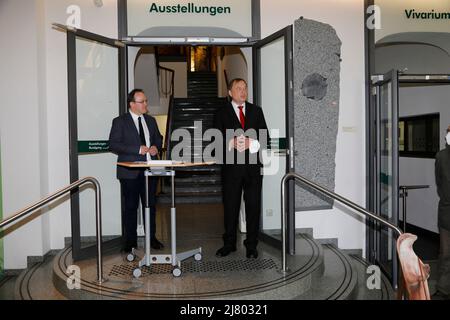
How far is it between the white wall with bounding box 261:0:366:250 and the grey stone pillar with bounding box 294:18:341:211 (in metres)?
0.09

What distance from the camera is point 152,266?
12.7ft

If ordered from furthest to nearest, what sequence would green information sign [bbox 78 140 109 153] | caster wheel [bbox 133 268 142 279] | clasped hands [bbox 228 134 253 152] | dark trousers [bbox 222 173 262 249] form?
1. green information sign [bbox 78 140 109 153]
2. dark trousers [bbox 222 173 262 249]
3. clasped hands [bbox 228 134 253 152]
4. caster wheel [bbox 133 268 142 279]

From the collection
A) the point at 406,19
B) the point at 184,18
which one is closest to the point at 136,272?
the point at 184,18

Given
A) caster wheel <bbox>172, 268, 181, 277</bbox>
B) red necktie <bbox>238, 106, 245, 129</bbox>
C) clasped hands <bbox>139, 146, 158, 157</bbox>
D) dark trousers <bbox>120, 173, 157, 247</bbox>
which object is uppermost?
red necktie <bbox>238, 106, 245, 129</bbox>

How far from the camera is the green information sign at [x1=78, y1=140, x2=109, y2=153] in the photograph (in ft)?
14.1

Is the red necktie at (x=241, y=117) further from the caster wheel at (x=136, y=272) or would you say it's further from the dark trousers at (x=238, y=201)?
the caster wheel at (x=136, y=272)

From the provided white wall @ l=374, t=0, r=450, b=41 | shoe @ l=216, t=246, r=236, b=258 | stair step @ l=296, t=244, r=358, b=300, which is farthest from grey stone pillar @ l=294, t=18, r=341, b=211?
shoe @ l=216, t=246, r=236, b=258

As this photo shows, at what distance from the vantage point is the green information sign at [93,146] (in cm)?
429

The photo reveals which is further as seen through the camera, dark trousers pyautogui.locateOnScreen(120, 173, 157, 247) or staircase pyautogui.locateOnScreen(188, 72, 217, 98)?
staircase pyautogui.locateOnScreen(188, 72, 217, 98)

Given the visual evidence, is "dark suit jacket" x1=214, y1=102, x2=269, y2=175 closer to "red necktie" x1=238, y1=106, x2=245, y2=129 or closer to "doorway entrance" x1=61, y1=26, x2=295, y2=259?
"red necktie" x1=238, y1=106, x2=245, y2=129

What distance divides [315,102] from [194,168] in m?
3.13

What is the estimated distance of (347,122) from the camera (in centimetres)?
518
